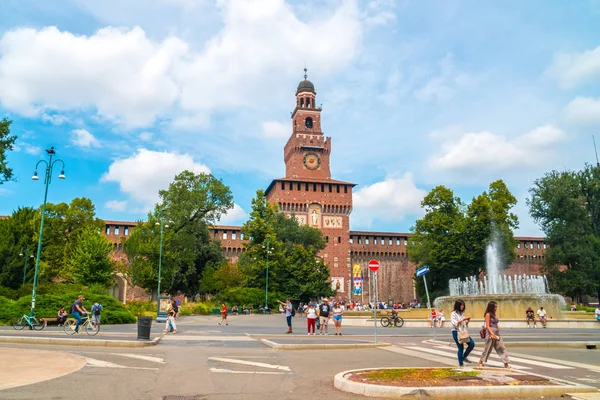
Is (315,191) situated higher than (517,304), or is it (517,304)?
(315,191)

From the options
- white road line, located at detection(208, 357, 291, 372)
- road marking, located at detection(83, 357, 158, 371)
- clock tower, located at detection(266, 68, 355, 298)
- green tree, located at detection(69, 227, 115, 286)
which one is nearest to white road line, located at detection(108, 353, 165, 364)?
road marking, located at detection(83, 357, 158, 371)

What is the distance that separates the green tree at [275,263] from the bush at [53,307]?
28.8 m

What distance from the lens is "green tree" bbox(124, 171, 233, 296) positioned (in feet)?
173

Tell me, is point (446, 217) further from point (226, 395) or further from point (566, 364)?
point (226, 395)

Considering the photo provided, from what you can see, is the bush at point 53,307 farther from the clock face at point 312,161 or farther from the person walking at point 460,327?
the clock face at point 312,161

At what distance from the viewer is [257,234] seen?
58.7 metres

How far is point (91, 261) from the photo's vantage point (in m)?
49.2

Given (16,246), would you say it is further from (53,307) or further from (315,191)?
(315,191)

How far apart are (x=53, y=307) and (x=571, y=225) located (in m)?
53.6

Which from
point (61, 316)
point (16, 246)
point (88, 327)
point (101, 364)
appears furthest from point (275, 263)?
point (101, 364)

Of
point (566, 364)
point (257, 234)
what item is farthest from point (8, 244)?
point (566, 364)

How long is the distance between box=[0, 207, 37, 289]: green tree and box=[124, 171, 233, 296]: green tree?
9.89m

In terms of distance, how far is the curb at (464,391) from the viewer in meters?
7.76

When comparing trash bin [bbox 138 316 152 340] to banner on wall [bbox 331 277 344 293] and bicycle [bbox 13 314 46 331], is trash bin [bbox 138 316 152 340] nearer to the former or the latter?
bicycle [bbox 13 314 46 331]
